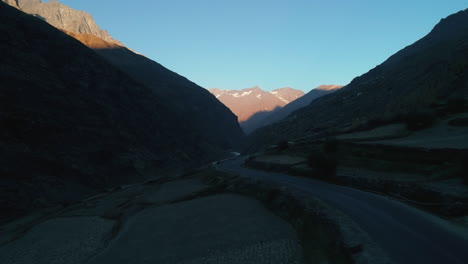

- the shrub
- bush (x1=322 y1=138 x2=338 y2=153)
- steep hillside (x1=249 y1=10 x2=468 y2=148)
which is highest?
steep hillside (x1=249 y1=10 x2=468 y2=148)

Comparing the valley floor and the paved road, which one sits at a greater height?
the valley floor

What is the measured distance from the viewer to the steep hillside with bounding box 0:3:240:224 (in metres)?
45.2

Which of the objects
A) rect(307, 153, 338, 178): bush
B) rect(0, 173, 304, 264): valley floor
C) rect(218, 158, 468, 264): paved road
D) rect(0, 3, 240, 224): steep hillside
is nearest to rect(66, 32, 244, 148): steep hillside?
rect(0, 3, 240, 224): steep hillside

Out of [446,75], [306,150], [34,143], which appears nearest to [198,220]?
[306,150]

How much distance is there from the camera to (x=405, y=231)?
504 inches

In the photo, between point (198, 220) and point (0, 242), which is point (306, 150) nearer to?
point (198, 220)

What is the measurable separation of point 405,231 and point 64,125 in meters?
64.7

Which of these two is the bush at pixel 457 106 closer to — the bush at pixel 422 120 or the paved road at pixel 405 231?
the bush at pixel 422 120

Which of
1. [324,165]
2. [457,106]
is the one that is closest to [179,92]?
[324,165]

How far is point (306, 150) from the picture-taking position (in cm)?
4566

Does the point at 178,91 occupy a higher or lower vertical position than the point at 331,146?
higher

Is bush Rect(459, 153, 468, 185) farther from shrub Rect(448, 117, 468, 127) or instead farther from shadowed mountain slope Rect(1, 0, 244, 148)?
shadowed mountain slope Rect(1, 0, 244, 148)

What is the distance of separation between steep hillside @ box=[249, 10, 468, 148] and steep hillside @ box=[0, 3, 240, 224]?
48.9 meters

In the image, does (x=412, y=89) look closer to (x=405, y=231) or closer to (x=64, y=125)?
(x=405, y=231)
